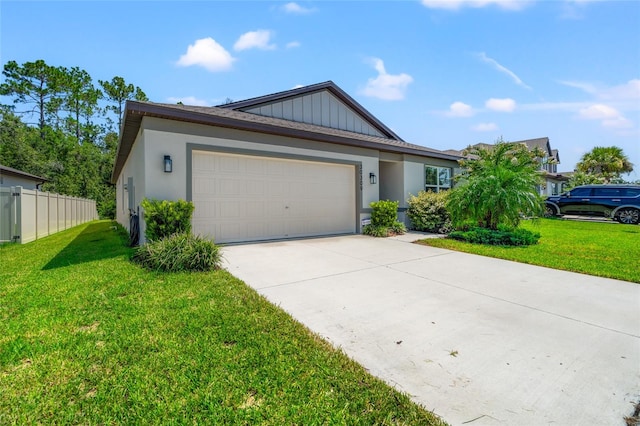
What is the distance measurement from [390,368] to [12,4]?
13786 mm

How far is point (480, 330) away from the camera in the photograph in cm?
316

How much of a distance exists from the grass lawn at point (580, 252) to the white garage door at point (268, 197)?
3403 mm

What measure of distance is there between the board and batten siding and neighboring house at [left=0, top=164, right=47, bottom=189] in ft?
48.5

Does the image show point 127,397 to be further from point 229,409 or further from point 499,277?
point 499,277

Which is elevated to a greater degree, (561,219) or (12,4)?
(12,4)

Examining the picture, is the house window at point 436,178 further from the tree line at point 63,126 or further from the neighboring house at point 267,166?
the tree line at point 63,126

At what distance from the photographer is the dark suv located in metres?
13.9

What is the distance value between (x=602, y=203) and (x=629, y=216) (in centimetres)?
114

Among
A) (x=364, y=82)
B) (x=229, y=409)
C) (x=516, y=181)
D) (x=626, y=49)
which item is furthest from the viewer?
(x=364, y=82)

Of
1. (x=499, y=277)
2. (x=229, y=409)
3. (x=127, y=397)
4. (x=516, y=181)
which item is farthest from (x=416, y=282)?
(x=516, y=181)

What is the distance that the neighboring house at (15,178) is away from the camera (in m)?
16.7

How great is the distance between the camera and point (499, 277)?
5195mm

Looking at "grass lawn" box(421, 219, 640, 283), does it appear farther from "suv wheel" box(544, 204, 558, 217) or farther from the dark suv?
"suv wheel" box(544, 204, 558, 217)

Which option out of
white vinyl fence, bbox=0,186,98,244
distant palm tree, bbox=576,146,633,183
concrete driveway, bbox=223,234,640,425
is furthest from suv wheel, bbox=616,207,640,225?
white vinyl fence, bbox=0,186,98,244
